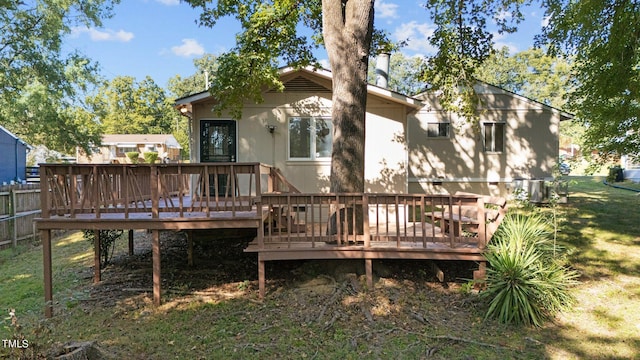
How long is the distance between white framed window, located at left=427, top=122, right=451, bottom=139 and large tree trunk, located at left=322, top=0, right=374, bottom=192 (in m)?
8.97

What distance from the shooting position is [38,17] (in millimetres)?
17781

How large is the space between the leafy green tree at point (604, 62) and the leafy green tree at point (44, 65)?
19.8m

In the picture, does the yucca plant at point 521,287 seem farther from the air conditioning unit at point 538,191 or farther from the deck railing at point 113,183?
the air conditioning unit at point 538,191

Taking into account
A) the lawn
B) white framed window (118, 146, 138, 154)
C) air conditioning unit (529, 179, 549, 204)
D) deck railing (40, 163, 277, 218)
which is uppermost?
white framed window (118, 146, 138, 154)

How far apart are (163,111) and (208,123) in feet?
128

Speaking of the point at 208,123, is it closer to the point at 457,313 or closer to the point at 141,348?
the point at 141,348

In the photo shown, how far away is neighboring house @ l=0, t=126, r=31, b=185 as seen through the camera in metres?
17.9

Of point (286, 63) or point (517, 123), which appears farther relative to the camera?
point (517, 123)

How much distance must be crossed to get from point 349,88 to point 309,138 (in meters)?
3.21

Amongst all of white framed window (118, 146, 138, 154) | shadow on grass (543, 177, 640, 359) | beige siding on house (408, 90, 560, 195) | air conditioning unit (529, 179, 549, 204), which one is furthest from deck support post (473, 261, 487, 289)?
white framed window (118, 146, 138, 154)

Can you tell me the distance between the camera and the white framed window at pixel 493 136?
14.5 m

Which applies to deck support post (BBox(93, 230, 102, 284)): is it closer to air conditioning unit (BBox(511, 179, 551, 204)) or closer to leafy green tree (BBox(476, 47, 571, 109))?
air conditioning unit (BBox(511, 179, 551, 204))

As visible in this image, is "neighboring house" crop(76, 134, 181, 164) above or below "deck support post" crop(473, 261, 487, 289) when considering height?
above

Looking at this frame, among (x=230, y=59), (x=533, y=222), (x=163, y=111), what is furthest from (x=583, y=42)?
(x=163, y=111)
